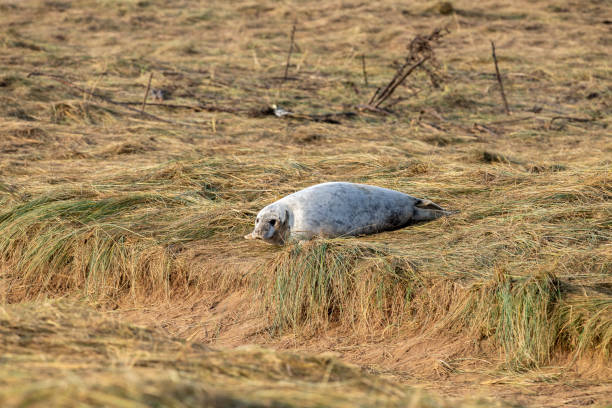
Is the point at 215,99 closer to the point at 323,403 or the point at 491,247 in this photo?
the point at 491,247

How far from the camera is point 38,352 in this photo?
2.16 meters

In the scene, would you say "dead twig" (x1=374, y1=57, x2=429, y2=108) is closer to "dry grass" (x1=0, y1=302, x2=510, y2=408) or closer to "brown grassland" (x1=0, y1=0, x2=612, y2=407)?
"brown grassland" (x1=0, y1=0, x2=612, y2=407)

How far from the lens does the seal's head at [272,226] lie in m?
4.73

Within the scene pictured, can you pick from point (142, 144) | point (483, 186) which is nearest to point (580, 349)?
point (483, 186)

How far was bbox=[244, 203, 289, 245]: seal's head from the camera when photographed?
4.73 metres

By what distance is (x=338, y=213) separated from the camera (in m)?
4.90

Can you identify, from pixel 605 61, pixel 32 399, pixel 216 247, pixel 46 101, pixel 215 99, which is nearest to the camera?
pixel 32 399

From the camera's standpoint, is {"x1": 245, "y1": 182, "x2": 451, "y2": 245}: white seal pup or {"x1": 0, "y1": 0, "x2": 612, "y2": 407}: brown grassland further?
{"x1": 245, "y1": 182, "x2": 451, "y2": 245}: white seal pup

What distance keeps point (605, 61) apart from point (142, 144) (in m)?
9.02

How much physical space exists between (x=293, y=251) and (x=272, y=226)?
0.51 metres

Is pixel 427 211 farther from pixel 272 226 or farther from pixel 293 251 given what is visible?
pixel 293 251

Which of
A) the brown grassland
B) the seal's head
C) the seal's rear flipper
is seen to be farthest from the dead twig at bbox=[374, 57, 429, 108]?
the seal's head

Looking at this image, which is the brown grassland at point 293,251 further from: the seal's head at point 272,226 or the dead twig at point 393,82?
the dead twig at point 393,82

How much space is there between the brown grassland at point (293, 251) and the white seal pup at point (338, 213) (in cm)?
11
